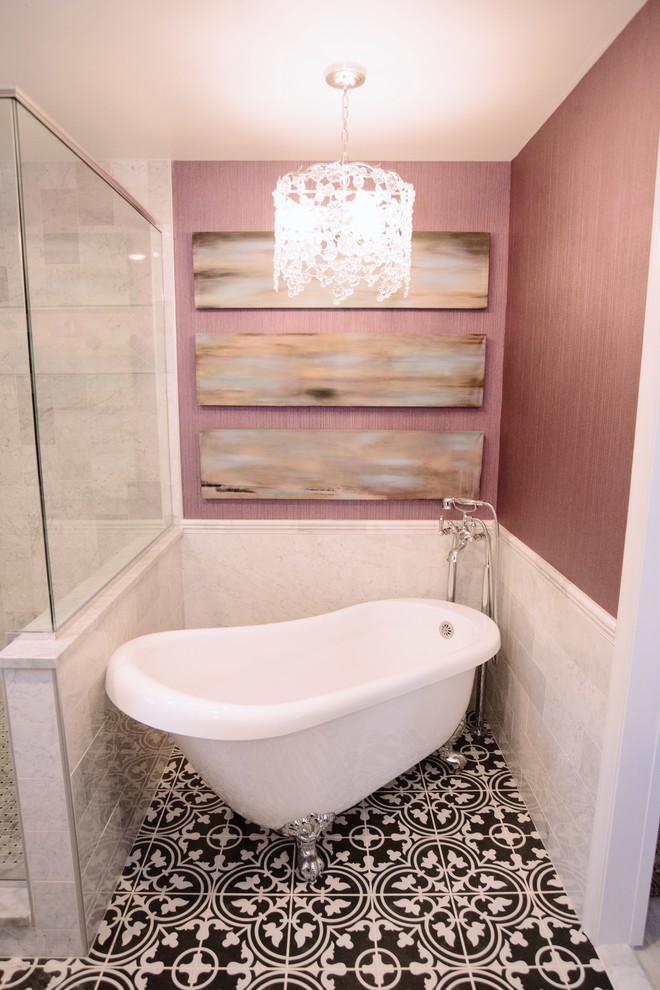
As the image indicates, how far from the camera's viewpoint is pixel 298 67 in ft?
5.67

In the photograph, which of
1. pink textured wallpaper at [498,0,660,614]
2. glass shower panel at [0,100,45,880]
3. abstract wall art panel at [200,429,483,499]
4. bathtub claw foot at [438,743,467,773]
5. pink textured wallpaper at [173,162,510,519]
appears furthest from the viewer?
abstract wall art panel at [200,429,483,499]

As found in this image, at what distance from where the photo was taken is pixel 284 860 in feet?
6.18

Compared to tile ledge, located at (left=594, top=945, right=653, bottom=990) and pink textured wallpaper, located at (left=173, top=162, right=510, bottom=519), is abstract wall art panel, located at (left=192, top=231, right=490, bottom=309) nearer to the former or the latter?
pink textured wallpaper, located at (left=173, top=162, right=510, bottom=519)

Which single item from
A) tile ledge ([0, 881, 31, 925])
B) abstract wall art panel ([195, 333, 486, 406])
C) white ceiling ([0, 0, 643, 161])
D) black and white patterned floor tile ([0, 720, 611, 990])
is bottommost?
black and white patterned floor tile ([0, 720, 611, 990])

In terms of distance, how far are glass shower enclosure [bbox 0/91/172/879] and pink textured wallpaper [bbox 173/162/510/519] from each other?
0.14 meters

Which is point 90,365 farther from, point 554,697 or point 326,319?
point 554,697

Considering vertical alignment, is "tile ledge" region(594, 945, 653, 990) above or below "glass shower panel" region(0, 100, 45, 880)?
below

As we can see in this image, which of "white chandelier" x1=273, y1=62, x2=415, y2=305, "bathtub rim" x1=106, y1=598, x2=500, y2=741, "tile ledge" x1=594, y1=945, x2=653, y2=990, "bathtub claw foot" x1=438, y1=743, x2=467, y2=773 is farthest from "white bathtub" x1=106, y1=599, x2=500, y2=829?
"white chandelier" x1=273, y1=62, x2=415, y2=305

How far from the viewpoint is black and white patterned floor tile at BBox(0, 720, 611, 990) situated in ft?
5.00

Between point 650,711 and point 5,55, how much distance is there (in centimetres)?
245

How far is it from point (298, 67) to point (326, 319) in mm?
923

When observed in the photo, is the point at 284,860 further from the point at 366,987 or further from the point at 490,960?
the point at 490,960

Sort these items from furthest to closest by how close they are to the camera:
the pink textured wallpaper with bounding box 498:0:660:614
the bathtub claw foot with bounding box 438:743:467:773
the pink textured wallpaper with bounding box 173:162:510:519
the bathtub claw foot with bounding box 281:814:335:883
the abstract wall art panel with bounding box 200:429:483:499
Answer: the abstract wall art panel with bounding box 200:429:483:499
the pink textured wallpaper with bounding box 173:162:510:519
the bathtub claw foot with bounding box 438:743:467:773
the bathtub claw foot with bounding box 281:814:335:883
the pink textured wallpaper with bounding box 498:0:660:614

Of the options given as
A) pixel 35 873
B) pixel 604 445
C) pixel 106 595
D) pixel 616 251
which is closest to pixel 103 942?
pixel 35 873
